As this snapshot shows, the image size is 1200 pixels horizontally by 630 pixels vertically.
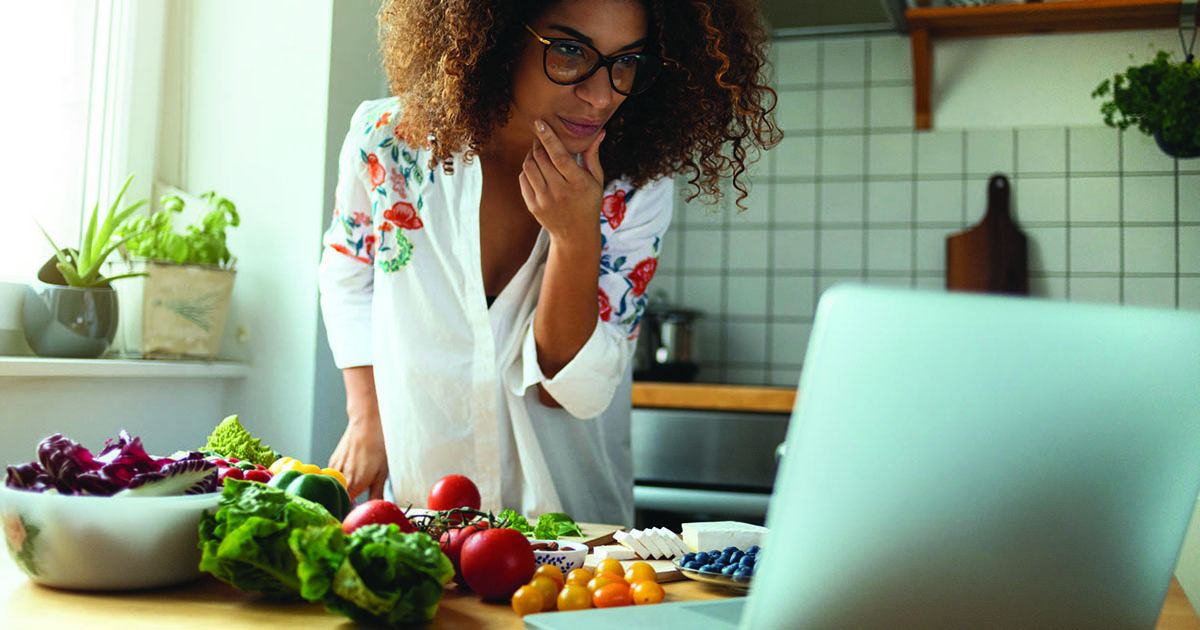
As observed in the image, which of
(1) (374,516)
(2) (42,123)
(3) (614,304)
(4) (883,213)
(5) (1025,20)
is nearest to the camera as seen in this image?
(1) (374,516)

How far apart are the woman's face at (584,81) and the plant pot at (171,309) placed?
0.71 metres

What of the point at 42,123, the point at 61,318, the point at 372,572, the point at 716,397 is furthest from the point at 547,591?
the point at 716,397

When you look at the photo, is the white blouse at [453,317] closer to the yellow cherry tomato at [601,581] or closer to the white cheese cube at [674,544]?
the white cheese cube at [674,544]

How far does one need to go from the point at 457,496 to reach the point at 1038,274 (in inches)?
85.4

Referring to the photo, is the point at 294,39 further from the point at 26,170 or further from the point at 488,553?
the point at 488,553

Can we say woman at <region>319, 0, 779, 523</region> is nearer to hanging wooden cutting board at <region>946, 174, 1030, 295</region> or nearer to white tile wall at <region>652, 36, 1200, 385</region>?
white tile wall at <region>652, 36, 1200, 385</region>

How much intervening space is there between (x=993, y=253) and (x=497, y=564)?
227cm

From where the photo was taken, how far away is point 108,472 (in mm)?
640

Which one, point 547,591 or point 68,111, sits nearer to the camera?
point 547,591

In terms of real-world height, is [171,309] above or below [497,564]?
above

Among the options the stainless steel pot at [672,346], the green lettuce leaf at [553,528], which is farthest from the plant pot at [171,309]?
the stainless steel pot at [672,346]

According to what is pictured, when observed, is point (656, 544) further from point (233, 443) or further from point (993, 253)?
point (993, 253)

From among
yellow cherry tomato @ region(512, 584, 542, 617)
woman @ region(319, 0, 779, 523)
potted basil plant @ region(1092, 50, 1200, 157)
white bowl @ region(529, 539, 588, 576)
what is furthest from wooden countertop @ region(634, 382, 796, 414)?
yellow cherry tomato @ region(512, 584, 542, 617)

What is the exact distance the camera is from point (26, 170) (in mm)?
1503
